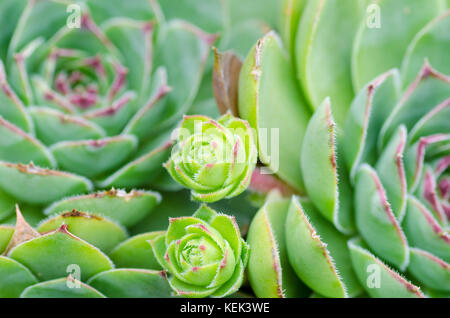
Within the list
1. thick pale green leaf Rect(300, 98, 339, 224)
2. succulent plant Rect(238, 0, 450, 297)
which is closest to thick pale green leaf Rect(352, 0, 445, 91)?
succulent plant Rect(238, 0, 450, 297)

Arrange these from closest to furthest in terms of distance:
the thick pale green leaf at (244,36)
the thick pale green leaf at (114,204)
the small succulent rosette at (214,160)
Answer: the small succulent rosette at (214,160) → the thick pale green leaf at (114,204) → the thick pale green leaf at (244,36)

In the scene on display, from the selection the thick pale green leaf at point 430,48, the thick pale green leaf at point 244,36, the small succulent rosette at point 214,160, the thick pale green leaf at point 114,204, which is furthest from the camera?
the thick pale green leaf at point 244,36

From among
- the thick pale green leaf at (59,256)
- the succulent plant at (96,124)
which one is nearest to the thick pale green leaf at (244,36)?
the succulent plant at (96,124)

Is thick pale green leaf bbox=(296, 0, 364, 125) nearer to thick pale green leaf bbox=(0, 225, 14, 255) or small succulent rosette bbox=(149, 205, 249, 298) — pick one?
small succulent rosette bbox=(149, 205, 249, 298)

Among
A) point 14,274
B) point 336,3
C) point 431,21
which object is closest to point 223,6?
point 336,3

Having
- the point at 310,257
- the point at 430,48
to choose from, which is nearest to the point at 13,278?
the point at 310,257

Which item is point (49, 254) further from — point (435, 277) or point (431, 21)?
point (431, 21)

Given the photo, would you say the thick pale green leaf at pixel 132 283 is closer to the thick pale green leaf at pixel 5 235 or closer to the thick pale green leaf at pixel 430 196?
the thick pale green leaf at pixel 5 235
